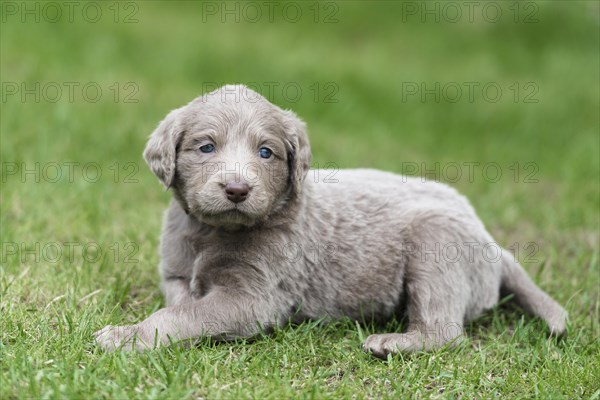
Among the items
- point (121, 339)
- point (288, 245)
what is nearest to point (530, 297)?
point (288, 245)

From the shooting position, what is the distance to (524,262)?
23.2 feet

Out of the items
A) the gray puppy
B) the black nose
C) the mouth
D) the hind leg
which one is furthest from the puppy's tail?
the black nose

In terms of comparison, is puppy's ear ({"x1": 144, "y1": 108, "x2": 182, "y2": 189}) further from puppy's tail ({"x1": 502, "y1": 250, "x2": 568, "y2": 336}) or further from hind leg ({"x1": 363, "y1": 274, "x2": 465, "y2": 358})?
puppy's tail ({"x1": 502, "y1": 250, "x2": 568, "y2": 336})

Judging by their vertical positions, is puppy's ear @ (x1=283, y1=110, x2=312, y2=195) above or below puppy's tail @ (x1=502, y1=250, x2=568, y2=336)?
above

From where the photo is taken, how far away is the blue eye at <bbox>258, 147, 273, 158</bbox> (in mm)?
4957

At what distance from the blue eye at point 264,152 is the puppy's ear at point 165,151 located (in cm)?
51

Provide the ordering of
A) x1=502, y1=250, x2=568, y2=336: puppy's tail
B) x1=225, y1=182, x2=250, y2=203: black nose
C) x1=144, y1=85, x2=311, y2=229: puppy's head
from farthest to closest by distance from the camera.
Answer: x1=502, y1=250, x2=568, y2=336: puppy's tail → x1=144, y1=85, x2=311, y2=229: puppy's head → x1=225, y1=182, x2=250, y2=203: black nose

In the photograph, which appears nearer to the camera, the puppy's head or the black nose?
the black nose

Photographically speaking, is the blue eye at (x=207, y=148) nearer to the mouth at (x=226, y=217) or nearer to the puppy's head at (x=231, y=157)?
the puppy's head at (x=231, y=157)

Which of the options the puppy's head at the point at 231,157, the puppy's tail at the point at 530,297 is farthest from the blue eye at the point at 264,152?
the puppy's tail at the point at 530,297

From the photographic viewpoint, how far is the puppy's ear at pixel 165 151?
4.92 metres

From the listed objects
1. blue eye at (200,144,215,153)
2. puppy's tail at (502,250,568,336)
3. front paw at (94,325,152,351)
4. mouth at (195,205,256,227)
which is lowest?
puppy's tail at (502,250,568,336)

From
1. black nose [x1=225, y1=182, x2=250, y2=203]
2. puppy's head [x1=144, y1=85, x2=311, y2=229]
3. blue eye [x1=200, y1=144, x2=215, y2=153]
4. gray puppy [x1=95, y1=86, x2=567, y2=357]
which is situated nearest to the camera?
black nose [x1=225, y1=182, x2=250, y2=203]

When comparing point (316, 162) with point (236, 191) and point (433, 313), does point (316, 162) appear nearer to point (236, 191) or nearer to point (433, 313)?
point (433, 313)
